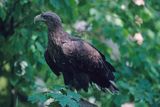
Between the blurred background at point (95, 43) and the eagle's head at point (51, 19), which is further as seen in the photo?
the blurred background at point (95, 43)

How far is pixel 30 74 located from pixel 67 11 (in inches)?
47.3

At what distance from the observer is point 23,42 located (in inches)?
380

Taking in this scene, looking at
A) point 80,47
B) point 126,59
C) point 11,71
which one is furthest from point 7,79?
point 80,47

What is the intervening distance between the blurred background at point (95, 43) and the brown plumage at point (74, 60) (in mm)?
1072

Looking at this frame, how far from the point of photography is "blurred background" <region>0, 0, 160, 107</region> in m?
9.58

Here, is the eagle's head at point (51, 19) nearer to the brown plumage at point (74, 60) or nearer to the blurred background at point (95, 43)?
the brown plumage at point (74, 60)

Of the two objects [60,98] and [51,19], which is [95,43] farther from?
[60,98]

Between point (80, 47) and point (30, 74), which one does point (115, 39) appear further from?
point (80, 47)

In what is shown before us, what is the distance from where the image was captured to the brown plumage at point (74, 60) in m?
7.86

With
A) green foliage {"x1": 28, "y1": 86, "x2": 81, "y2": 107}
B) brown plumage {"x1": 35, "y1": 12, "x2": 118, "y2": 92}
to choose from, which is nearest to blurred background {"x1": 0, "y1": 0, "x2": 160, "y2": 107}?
brown plumage {"x1": 35, "y1": 12, "x2": 118, "y2": 92}

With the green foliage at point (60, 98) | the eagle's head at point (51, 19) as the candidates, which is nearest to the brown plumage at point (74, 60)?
the eagle's head at point (51, 19)

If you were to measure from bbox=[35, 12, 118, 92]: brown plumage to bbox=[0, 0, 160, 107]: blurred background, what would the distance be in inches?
42.2

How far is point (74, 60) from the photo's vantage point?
7926mm

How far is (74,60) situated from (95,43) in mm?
2472
